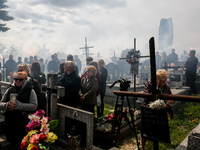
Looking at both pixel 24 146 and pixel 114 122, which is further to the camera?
pixel 114 122

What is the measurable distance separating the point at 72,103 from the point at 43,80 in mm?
1833

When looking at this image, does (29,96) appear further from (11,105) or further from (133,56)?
(133,56)

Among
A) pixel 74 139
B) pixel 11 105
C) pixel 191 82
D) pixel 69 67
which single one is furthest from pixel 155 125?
pixel 191 82

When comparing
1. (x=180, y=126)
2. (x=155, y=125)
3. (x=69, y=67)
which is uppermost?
(x=69, y=67)

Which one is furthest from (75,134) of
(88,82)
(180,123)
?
(180,123)

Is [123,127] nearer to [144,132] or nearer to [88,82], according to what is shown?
[88,82]

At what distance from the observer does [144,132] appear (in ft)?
7.14

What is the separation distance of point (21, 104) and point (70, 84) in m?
1.39

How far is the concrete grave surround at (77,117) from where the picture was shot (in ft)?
10.1

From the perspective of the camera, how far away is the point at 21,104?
123 inches

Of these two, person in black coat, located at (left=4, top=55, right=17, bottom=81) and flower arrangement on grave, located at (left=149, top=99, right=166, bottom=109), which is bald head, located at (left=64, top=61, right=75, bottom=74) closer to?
flower arrangement on grave, located at (left=149, top=99, right=166, bottom=109)

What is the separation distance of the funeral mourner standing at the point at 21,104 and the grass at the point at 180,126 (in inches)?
97.1

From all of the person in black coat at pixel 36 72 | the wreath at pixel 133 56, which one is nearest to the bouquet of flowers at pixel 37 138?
the person in black coat at pixel 36 72

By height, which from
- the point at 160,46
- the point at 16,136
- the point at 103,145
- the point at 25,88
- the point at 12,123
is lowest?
the point at 103,145
